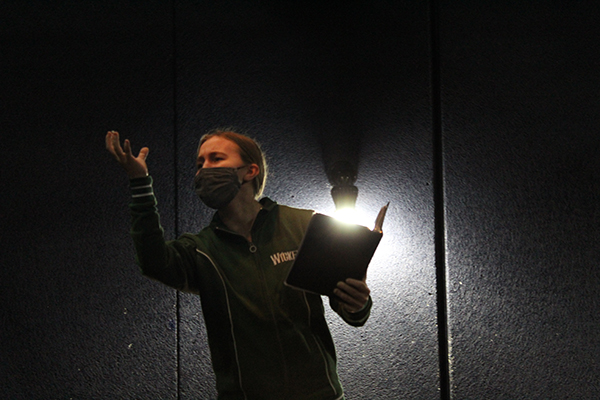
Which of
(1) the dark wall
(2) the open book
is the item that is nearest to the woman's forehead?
(2) the open book

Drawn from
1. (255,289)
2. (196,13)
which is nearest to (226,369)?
(255,289)

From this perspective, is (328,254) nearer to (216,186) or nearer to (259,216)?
(259,216)

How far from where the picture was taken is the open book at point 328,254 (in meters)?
1.49

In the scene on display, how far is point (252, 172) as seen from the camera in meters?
1.66

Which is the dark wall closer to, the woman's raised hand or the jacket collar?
the jacket collar

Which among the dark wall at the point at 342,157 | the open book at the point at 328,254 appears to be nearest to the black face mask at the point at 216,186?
the open book at the point at 328,254

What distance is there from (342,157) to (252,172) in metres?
0.67

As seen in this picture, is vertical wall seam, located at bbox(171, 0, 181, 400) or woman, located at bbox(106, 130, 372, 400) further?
vertical wall seam, located at bbox(171, 0, 181, 400)

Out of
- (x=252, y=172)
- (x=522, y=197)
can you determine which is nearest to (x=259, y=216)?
(x=252, y=172)

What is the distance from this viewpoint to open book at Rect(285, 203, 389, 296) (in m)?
1.49

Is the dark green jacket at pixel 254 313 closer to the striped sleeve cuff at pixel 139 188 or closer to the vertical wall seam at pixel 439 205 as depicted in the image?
the striped sleeve cuff at pixel 139 188

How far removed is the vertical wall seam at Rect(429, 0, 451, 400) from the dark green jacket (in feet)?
2.41

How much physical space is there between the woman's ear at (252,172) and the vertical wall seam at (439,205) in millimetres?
884

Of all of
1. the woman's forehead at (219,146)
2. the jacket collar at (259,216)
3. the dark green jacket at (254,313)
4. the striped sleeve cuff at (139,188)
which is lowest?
the dark green jacket at (254,313)
